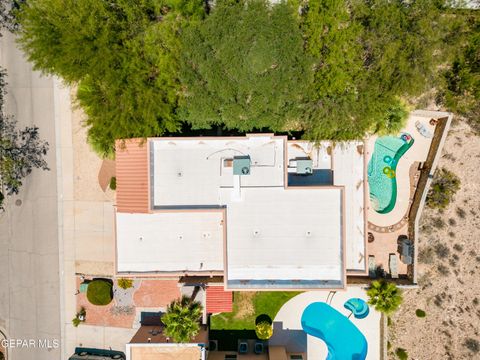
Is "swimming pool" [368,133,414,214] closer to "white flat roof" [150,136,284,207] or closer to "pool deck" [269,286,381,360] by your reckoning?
"pool deck" [269,286,381,360]

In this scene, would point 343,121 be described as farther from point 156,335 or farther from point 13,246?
point 13,246

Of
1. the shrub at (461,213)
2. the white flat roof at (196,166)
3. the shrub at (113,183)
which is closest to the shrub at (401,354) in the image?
the shrub at (461,213)

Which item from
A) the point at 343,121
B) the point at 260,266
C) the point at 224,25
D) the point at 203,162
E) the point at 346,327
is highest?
the point at 224,25

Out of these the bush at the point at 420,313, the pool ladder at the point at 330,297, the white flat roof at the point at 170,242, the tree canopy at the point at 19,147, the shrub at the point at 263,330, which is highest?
the tree canopy at the point at 19,147

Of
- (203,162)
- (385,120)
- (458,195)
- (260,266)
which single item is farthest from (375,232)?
(203,162)

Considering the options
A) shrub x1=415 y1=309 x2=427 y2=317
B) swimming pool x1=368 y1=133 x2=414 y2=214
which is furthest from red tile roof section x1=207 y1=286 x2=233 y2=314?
shrub x1=415 y1=309 x2=427 y2=317

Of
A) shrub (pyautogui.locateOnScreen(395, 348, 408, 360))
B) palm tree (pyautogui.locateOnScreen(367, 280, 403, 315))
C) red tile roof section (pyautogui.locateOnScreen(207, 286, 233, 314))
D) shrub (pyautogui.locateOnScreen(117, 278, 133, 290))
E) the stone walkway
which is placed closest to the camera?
palm tree (pyautogui.locateOnScreen(367, 280, 403, 315))

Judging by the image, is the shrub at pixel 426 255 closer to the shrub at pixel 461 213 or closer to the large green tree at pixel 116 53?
the shrub at pixel 461 213
